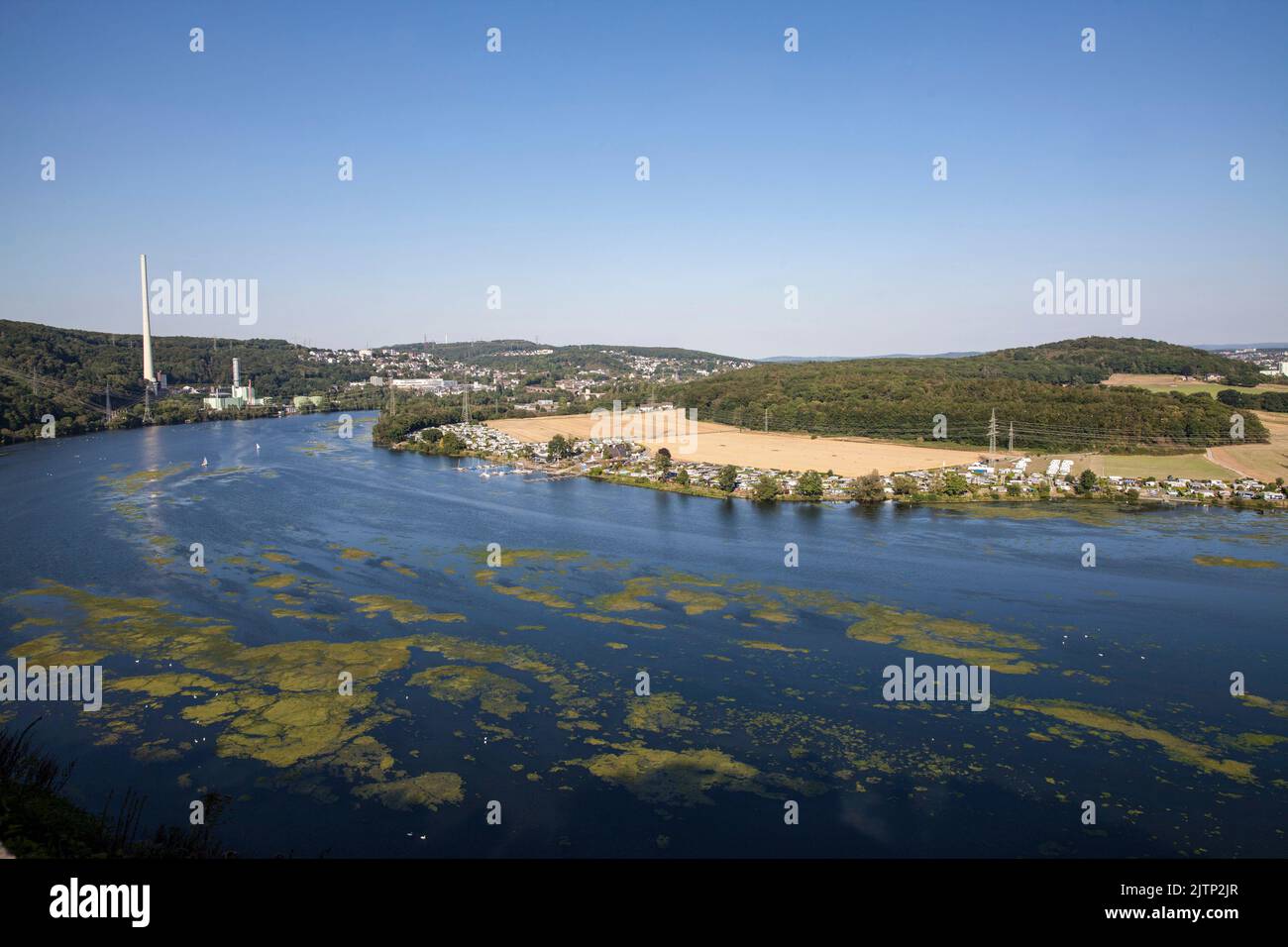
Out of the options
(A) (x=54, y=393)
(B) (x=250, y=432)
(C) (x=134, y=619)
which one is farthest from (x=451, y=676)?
(A) (x=54, y=393)

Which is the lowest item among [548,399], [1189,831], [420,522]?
[1189,831]

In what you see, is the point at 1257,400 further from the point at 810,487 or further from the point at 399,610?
the point at 399,610

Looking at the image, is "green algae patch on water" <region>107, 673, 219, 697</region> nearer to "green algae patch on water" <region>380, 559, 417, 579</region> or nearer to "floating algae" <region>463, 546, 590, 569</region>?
"green algae patch on water" <region>380, 559, 417, 579</region>

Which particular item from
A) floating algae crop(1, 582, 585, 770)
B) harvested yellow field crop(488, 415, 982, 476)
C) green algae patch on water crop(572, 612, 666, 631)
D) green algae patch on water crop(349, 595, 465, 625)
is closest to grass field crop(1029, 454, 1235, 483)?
harvested yellow field crop(488, 415, 982, 476)

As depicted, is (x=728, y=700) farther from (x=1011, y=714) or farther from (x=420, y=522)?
(x=420, y=522)

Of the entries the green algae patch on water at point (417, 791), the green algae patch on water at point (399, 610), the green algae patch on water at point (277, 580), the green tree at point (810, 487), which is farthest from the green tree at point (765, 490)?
the green algae patch on water at point (417, 791)

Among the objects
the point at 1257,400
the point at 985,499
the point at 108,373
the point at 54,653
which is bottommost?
the point at 54,653

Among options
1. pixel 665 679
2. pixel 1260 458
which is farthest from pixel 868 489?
pixel 665 679
